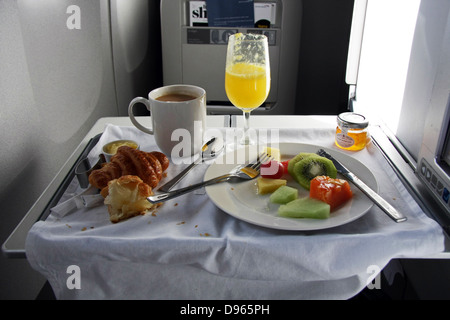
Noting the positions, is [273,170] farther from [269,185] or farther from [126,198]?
[126,198]

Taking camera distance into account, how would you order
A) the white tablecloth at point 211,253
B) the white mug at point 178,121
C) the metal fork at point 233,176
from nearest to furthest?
the white tablecloth at point 211,253 < the metal fork at point 233,176 < the white mug at point 178,121

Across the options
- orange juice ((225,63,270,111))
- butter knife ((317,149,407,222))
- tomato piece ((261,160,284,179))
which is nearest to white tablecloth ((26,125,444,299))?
butter knife ((317,149,407,222))

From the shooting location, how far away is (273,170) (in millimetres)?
753

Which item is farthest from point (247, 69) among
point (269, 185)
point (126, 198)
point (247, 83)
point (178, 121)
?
point (126, 198)

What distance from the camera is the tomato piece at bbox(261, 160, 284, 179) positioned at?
2.46ft

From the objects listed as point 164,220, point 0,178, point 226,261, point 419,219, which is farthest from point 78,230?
point 419,219

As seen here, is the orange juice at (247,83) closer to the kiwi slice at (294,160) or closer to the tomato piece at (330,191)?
the kiwi slice at (294,160)

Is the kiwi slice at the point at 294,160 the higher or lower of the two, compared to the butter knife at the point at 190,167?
higher

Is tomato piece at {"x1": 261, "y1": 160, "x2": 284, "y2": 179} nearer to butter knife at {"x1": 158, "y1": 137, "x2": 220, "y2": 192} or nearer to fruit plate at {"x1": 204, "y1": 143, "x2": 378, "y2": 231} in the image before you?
fruit plate at {"x1": 204, "y1": 143, "x2": 378, "y2": 231}

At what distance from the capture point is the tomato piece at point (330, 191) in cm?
65

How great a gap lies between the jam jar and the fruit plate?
8cm

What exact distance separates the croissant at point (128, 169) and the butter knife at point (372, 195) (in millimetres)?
346

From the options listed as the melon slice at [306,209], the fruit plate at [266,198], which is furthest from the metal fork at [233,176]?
the melon slice at [306,209]

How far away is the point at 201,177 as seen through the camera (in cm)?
79
